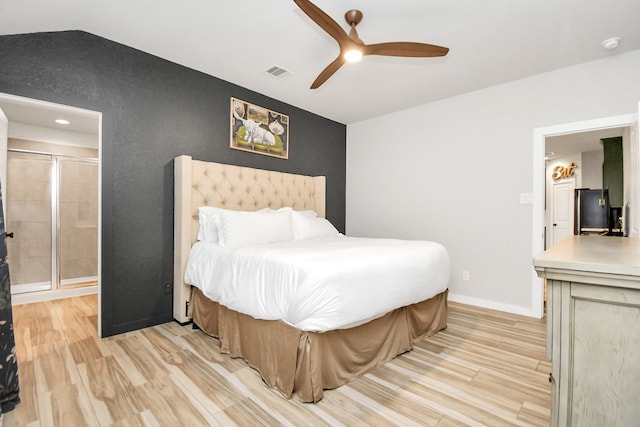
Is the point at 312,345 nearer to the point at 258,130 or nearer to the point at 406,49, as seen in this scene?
the point at 406,49

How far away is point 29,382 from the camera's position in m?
1.87

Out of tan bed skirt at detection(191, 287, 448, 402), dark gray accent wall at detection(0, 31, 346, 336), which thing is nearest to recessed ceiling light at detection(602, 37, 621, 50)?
tan bed skirt at detection(191, 287, 448, 402)

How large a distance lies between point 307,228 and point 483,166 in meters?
2.19

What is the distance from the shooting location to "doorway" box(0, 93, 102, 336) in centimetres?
374

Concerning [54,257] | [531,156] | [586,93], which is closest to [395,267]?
[531,156]

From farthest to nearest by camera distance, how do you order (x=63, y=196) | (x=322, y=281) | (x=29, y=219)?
(x=63, y=196), (x=29, y=219), (x=322, y=281)

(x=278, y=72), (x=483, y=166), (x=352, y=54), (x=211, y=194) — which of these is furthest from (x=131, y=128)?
(x=483, y=166)

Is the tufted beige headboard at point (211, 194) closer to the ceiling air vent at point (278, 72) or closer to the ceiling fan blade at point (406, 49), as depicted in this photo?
the ceiling air vent at point (278, 72)

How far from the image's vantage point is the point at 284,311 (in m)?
1.78

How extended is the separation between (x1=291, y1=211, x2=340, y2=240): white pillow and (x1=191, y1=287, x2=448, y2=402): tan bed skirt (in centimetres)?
116

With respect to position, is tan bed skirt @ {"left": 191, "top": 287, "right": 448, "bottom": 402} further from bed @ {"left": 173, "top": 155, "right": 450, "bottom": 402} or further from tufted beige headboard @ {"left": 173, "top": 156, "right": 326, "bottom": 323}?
tufted beige headboard @ {"left": 173, "top": 156, "right": 326, "bottom": 323}

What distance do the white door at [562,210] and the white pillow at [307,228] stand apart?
6.11m

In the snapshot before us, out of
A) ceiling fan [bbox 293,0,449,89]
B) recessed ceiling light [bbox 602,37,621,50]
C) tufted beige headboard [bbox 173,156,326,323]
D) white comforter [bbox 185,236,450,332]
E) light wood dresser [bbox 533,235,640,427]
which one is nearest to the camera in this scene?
light wood dresser [bbox 533,235,640,427]

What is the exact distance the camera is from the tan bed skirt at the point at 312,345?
173cm
